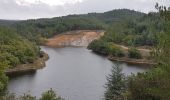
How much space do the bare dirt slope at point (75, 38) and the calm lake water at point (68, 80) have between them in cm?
5887

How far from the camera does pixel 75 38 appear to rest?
534ft

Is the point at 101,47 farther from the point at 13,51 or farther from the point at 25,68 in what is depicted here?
the point at 25,68

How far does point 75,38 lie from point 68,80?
309ft

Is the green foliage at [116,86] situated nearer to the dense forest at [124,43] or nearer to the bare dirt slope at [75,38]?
the dense forest at [124,43]

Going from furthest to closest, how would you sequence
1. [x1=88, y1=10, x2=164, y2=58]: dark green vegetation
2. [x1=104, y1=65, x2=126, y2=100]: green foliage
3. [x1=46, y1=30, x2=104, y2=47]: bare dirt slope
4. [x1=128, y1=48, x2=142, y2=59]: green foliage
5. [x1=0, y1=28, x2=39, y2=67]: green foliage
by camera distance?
1. [x1=46, y1=30, x2=104, y2=47]: bare dirt slope
2. [x1=88, y1=10, x2=164, y2=58]: dark green vegetation
3. [x1=128, y1=48, x2=142, y2=59]: green foliage
4. [x1=0, y1=28, x2=39, y2=67]: green foliage
5. [x1=104, y1=65, x2=126, y2=100]: green foliage

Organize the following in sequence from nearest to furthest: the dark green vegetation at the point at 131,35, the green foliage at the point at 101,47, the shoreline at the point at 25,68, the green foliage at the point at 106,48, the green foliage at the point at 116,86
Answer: the green foliage at the point at 116,86 < the shoreline at the point at 25,68 < the green foliage at the point at 106,48 < the dark green vegetation at the point at 131,35 < the green foliage at the point at 101,47

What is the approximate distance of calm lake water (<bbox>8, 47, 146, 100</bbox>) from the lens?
186ft

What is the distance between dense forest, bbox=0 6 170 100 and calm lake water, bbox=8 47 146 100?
4.62 m

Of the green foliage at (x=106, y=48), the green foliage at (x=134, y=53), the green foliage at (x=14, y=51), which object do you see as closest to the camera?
the green foliage at (x=14, y=51)

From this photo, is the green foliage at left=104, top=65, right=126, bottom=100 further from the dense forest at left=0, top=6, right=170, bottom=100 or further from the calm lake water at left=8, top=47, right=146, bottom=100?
the calm lake water at left=8, top=47, right=146, bottom=100

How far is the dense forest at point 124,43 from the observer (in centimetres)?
1767

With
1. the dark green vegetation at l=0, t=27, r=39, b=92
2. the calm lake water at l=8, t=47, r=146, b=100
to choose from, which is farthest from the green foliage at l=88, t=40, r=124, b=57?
the dark green vegetation at l=0, t=27, r=39, b=92

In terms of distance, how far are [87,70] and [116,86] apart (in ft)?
146

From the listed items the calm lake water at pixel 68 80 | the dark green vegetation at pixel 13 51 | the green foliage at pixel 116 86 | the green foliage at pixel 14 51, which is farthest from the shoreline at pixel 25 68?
the green foliage at pixel 116 86
